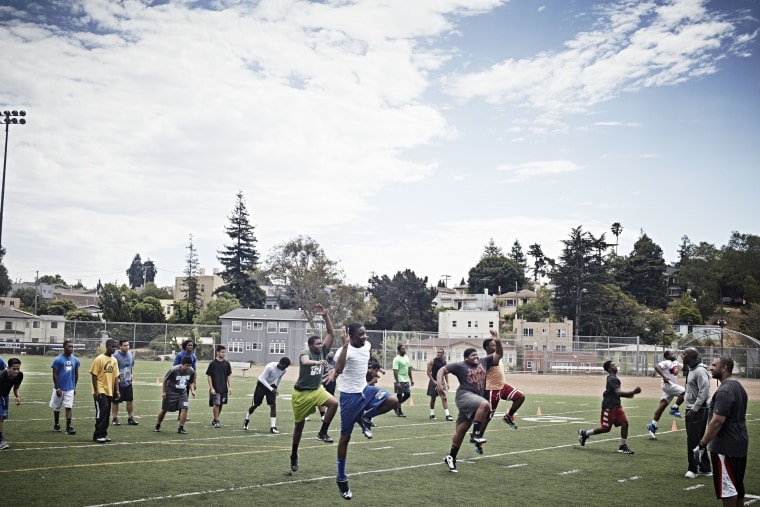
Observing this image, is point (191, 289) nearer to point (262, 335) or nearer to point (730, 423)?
point (262, 335)

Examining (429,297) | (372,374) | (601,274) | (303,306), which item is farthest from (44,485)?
(429,297)

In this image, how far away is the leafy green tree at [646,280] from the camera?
11444 centimetres

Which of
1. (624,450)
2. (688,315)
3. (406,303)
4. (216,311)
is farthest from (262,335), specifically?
(624,450)

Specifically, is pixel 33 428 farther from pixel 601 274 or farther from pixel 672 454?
pixel 601 274

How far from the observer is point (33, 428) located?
53.1 feet

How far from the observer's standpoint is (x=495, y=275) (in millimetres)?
146375

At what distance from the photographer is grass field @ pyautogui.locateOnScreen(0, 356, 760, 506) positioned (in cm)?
972

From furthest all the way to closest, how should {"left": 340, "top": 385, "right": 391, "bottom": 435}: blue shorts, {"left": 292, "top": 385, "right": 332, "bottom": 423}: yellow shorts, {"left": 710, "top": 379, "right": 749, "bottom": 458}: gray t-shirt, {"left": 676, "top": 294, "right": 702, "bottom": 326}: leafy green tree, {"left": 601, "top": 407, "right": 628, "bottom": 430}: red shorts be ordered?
{"left": 676, "top": 294, "right": 702, "bottom": 326}: leafy green tree, {"left": 601, "top": 407, "right": 628, "bottom": 430}: red shorts, {"left": 292, "top": 385, "right": 332, "bottom": 423}: yellow shorts, {"left": 340, "top": 385, "right": 391, "bottom": 435}: blue shorts, {"left": 710, "top": 379, "right": 749, "bottom": 458}: gray t-shirt

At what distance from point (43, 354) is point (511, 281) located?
10407 cm

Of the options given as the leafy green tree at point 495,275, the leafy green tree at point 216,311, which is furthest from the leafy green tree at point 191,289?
the leafy green tree at point 495,275

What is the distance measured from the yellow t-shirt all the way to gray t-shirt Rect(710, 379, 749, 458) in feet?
A: 37.6

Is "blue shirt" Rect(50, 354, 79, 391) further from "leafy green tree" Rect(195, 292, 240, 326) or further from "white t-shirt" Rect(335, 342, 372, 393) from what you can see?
"leafy green tree" Rect(195, 292, 240, 326)

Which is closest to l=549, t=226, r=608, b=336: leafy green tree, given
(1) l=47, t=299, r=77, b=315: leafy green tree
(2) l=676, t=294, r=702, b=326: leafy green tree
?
(2) l=676, t=294, r=702, b=326: leafy green tree

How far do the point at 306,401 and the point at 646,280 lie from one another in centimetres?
11341
